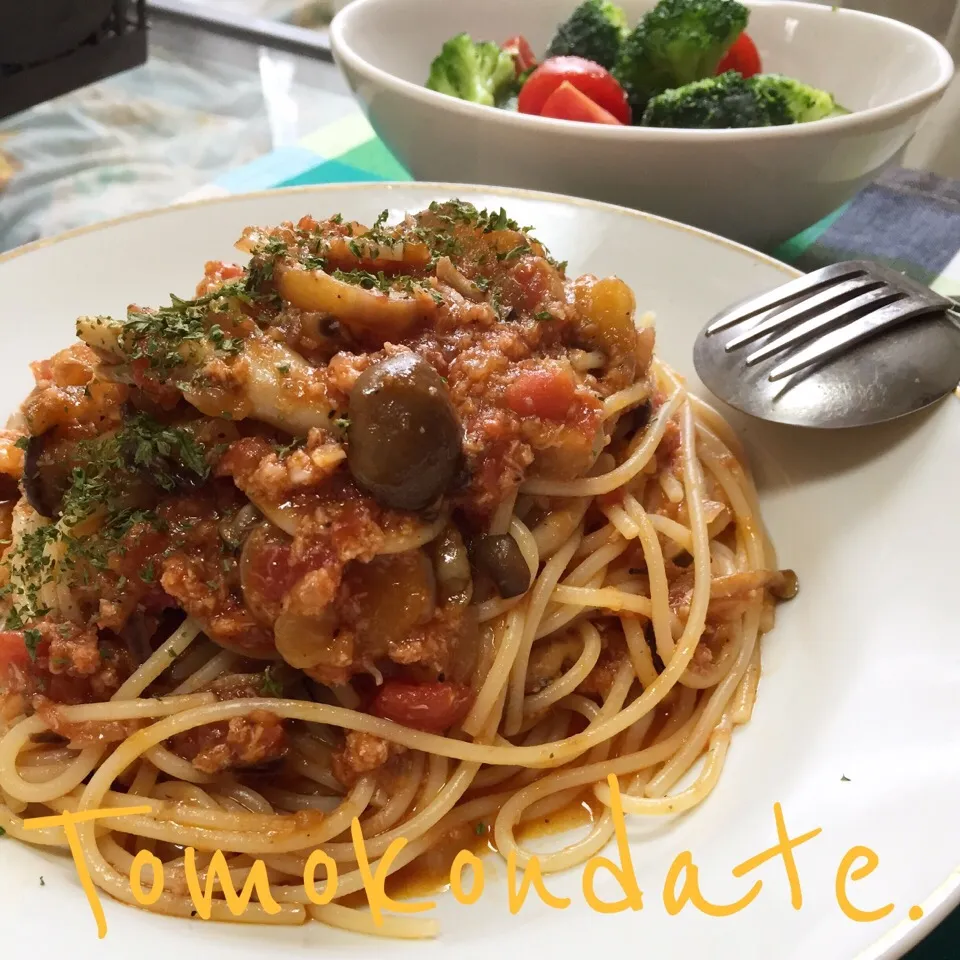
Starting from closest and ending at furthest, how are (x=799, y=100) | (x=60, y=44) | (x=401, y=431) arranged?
Result: (x=401, y=431)
(x=799, y=100)
(x=60, y=44)

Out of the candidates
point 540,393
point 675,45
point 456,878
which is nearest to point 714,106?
point 675,45

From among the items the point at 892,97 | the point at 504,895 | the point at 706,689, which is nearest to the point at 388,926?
the point at 504,895

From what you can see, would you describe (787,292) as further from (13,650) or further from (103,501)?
(13,650)

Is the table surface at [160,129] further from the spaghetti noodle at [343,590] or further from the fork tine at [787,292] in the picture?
the fork tine at [787,292]

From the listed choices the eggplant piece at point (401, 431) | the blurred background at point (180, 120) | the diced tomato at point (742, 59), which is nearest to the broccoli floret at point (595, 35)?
the diced tomato at point (742, 59)

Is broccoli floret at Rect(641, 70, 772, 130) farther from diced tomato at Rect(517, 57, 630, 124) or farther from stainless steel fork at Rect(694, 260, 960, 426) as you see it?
stainless steel fork at Rect(694, 260, 960, 426)

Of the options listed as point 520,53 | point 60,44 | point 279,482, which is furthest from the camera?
point 60,44

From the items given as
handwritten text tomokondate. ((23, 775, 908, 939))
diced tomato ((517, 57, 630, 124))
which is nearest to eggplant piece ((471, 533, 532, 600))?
handwritten text tomokondate. ((23, 775, 908, 939))
